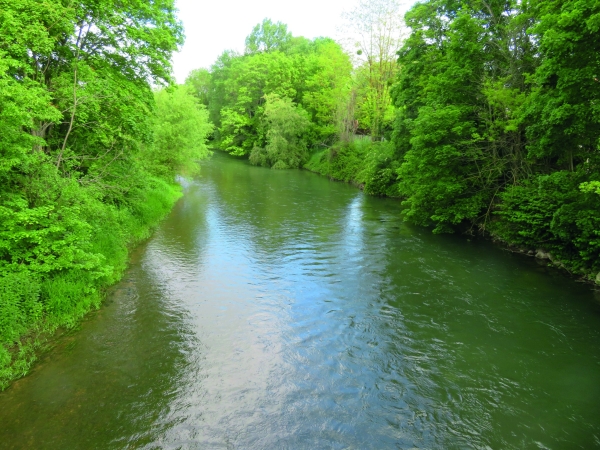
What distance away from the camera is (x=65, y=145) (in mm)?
12195

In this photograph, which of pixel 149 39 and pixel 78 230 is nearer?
pixel 78 230

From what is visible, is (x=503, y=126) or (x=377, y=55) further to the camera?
(x=377, y=55)

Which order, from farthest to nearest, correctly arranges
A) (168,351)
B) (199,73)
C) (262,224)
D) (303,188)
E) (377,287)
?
1. (199,73)
2. (303,188)
3. (262,224)
4. (377,287)
5. (168,351)

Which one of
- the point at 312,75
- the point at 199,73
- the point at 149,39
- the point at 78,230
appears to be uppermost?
the point at 199,73

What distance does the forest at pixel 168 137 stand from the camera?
865 cm

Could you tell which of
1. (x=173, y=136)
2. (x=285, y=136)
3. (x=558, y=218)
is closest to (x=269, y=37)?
(x=285, y=136)

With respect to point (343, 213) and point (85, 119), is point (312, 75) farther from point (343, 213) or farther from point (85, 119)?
point (85, 119)

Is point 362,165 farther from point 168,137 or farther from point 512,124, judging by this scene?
point 512,124

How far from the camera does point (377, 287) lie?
40.8 feet

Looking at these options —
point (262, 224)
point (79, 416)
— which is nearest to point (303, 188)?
point (262, 224)

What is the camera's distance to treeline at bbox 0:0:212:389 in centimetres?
813

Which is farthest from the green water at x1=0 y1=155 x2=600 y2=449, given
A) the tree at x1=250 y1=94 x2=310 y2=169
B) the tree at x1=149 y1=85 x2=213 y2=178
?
the tree at x1=250 y1=94 x2=310 y2=169

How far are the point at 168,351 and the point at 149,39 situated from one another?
1103 centimetres

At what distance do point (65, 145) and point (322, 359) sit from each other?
10867 millimetres
